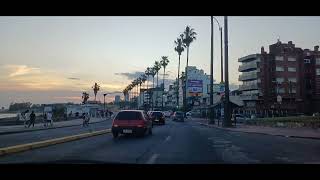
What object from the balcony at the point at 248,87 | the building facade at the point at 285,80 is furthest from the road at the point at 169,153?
the balcony at the point at 248,87

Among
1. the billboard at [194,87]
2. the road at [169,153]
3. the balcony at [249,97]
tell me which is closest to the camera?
the road at [169,153]

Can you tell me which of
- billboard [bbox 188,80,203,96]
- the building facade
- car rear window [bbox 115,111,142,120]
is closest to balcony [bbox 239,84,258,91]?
the building facade

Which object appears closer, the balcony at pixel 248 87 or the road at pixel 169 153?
the road at pixel 169 153

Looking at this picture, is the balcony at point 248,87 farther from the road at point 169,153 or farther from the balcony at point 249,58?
the road at point 169,153

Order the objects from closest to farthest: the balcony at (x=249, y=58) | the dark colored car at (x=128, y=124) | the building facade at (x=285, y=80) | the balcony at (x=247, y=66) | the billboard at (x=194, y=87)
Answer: the dark colored car at (x=128, y=124) < the billboard at (x=194, y=87) < the building facade at (x=285, y=80) < the balcony at (x=249, y=58) < the balcony at (x=247, y=66)

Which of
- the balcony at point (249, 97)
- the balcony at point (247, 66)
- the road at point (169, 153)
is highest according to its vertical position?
the balcony at point (247, 66)

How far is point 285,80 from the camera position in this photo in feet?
396

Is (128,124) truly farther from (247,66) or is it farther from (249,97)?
(247,66)

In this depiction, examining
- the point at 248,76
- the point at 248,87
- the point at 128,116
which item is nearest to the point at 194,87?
the point at 248,76

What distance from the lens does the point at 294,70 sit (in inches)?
4889

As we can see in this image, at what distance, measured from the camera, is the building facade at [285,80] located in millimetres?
120500

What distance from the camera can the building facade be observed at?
120 m
